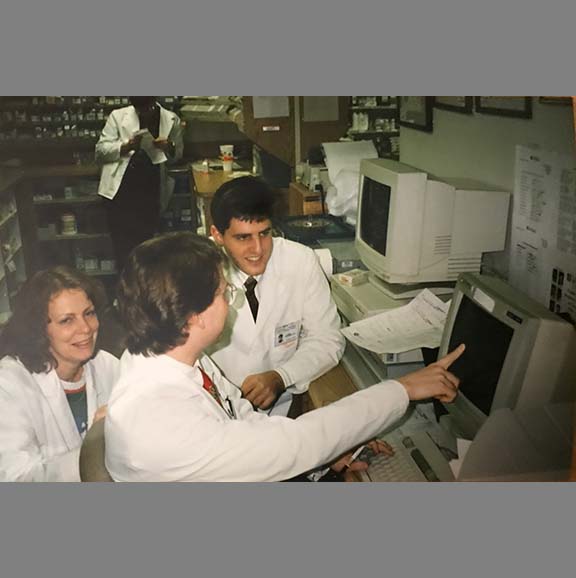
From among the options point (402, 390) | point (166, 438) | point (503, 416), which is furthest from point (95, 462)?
point (503, 416)

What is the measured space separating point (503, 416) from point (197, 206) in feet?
3.43

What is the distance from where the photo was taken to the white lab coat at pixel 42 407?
203cm

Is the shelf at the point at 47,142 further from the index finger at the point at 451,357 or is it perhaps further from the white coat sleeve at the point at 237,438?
the index finger at the point at 451,357

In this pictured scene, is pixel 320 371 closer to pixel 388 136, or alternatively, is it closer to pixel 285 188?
pixel 285 188

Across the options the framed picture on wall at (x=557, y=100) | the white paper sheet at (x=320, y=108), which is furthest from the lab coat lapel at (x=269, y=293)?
the framed picture on wall at (x=557, y=100)

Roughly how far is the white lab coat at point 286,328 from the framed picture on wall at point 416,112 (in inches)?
19.4

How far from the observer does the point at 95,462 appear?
6.83 ft

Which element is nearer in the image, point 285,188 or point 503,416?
point 503,416

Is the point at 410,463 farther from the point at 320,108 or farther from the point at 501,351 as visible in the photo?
the point at 320,108

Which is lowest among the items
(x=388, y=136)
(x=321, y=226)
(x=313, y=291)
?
(x=313, y=291)

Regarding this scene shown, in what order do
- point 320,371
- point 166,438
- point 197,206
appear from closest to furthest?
point 166,438, point 197,206, point 320,371

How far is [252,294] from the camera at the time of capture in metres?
2.11

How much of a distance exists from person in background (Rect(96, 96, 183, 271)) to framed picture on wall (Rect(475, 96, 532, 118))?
901mm

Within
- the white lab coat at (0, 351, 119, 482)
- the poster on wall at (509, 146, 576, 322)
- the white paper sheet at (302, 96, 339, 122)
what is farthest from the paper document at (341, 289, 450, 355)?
the white lab coat at (0, 351, 119, 482)
